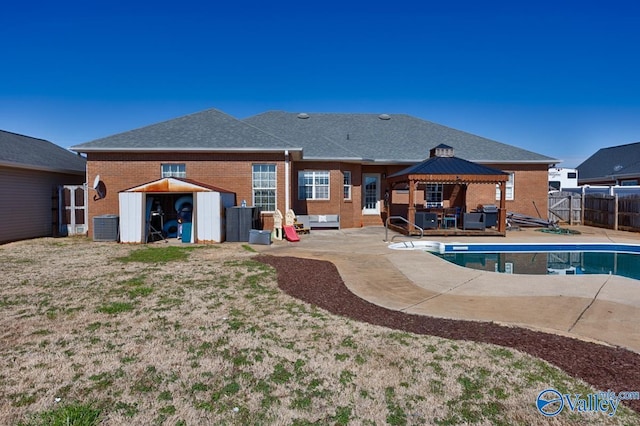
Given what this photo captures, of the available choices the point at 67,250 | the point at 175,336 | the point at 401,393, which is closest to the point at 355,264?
the point at 175,336

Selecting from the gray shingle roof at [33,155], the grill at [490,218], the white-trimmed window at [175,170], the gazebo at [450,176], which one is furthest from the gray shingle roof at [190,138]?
the grill at [490,218]

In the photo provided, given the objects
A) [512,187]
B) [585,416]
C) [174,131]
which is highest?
[174,131]

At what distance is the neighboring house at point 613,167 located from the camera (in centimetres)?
3109

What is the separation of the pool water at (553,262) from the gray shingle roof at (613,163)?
78.6 ft

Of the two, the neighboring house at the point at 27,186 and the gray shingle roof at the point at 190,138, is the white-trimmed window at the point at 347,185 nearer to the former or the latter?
the gray shingle roof at the point at 190,138

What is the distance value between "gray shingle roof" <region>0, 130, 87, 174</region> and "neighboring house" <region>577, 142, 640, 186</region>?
129 feet

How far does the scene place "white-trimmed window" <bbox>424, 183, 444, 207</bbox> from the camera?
20.3 metres

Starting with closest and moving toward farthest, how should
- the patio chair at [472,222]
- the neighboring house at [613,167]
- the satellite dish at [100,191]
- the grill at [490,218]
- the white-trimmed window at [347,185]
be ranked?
the satellite dish at [100,191] < the patio chair at [472,222] < the grill at [490,218] < the white-trimmed window at [347,185] < the neighboring house at [613,167]

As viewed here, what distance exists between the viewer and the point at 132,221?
13.4 metres

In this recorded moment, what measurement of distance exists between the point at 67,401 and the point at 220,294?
3479 millimetres

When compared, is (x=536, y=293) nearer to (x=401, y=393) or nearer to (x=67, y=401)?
(x=401, y=393)

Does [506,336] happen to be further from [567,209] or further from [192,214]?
[567,209]

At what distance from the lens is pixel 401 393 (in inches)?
133

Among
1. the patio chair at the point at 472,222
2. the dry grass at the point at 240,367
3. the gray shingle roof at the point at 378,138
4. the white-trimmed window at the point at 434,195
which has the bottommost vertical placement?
the dry grass at the point at 240,367
